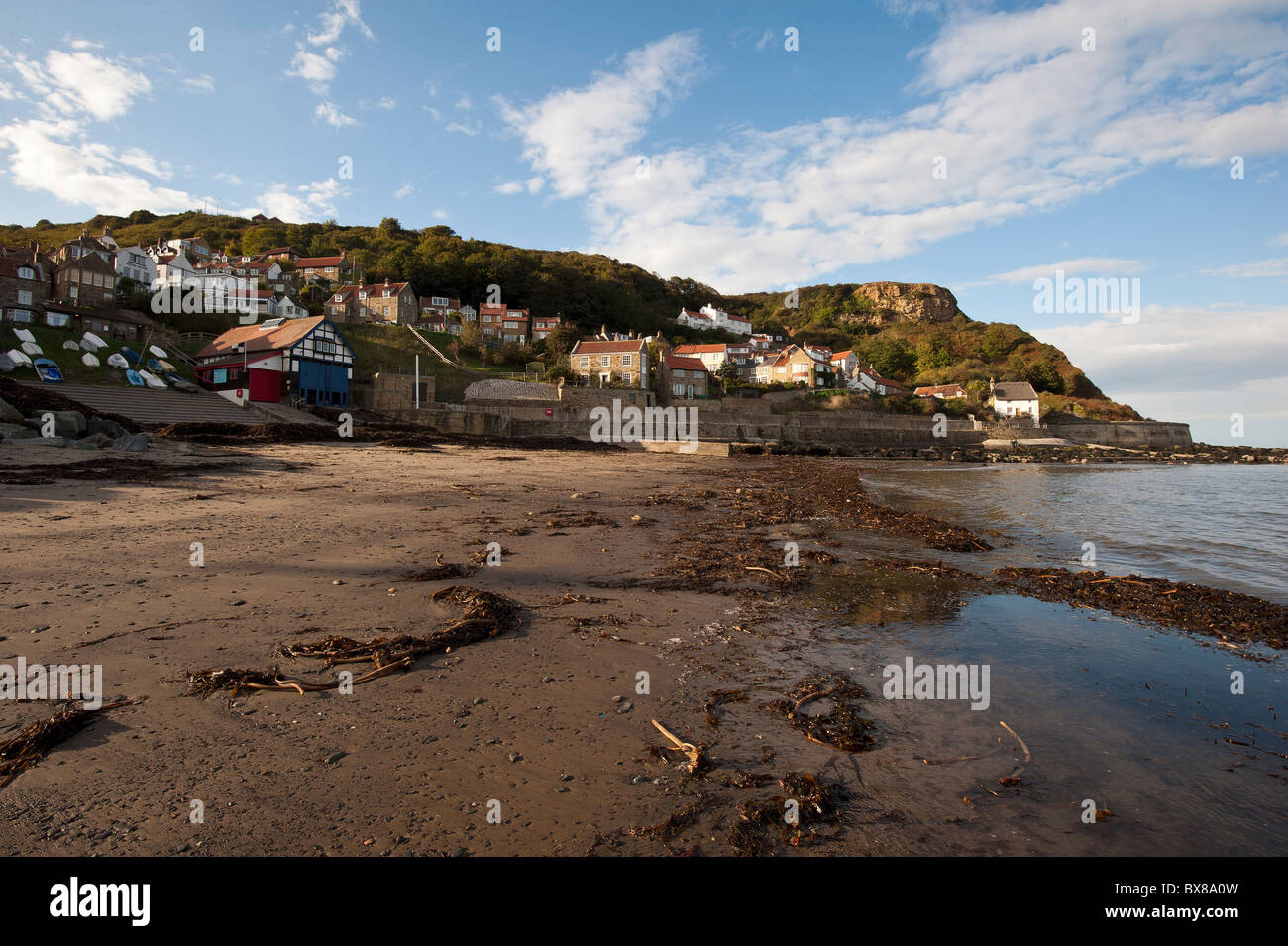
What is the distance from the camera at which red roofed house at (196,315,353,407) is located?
126 ft

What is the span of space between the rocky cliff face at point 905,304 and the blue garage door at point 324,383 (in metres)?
120

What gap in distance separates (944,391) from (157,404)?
3337 inches

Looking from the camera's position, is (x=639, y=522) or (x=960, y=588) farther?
(x=639, y=522)

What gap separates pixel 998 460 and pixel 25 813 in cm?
5098

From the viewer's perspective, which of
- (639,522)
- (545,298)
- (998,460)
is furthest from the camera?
(545,298)

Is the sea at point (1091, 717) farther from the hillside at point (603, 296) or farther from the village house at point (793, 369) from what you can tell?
the hillside at point (603, 296)

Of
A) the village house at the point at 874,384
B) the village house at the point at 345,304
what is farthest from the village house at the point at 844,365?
the village house at the point at 345,304

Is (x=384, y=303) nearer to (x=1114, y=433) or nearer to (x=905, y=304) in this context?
(x=1114, y=433)

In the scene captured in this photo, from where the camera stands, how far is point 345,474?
54.1 feet

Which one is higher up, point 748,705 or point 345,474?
point 345,474

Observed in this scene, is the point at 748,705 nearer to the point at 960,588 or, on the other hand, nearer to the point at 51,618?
the point at 960,588

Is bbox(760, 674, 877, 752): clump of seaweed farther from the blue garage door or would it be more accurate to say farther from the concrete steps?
the blue garage door
